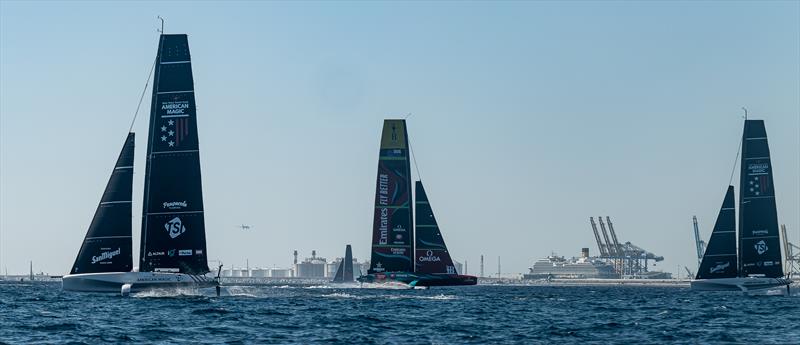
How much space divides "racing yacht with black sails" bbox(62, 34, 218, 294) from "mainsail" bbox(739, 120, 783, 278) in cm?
4099

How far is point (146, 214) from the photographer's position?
214 feet

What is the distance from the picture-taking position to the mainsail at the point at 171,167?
64688 millimetres

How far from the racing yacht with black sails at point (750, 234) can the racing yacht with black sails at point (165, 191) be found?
40.2m

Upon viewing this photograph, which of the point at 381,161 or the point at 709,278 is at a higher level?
the point at 381,161

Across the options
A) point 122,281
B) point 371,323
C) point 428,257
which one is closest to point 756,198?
point 428,257

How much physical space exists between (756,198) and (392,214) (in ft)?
98.0

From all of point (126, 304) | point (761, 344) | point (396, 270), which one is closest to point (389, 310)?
point (126, 304)

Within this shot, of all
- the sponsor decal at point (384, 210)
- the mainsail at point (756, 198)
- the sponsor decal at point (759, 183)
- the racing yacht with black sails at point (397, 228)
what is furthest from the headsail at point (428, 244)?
the sponsor decal at point (759, 183)

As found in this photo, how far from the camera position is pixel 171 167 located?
64.6m

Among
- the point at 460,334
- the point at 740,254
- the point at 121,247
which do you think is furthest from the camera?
the point at 740,254

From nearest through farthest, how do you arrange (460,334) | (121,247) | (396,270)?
(460,334) < (121,247) < (396,270)

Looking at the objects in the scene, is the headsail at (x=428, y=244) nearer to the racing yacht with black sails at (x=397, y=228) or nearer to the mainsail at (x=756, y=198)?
the racing yacht with black sails at (x=397, y=228)

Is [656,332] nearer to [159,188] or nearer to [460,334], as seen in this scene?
[460,334]

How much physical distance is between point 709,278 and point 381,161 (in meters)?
28.8
